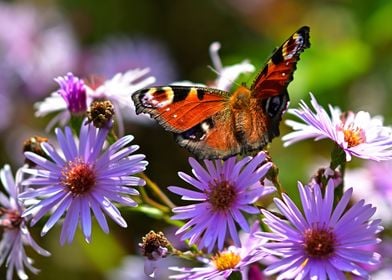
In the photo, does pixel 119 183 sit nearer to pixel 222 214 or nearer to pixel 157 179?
pixel 222 214

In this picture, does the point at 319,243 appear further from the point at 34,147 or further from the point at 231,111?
the point at 34,147

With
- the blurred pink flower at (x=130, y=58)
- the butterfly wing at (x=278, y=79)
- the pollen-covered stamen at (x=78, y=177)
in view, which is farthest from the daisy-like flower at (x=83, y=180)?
the blurred pink flower at (x=130, y=58)

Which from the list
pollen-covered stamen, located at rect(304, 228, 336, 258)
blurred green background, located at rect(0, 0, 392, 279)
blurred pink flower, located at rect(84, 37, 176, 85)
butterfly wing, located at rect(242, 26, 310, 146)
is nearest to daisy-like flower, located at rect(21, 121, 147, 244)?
butterfly wing, located at rect(242, 26, 310, 146)

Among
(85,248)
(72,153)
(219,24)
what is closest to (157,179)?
(85,248)

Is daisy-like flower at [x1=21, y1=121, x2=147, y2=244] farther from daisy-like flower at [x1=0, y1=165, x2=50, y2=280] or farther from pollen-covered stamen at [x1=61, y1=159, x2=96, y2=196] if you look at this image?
daisy-like flower at [x1=0, y1=165, x2=50, y2=280]

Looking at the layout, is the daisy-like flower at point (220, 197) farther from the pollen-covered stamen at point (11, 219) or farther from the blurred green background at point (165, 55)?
the blurred green background at point (165, 55)

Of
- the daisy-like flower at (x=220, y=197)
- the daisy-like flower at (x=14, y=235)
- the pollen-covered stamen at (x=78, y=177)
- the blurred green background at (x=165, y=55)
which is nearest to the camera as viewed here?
the daisy-like flower at (x=220, y=197)
